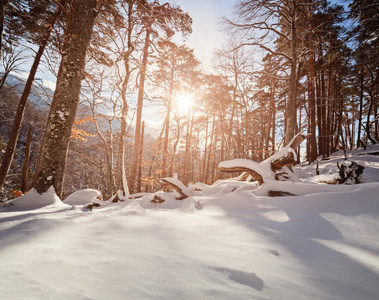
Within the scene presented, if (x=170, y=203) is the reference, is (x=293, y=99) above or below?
above

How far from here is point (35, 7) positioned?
7.27 metres

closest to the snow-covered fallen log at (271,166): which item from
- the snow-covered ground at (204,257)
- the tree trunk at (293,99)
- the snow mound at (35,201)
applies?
the snow-covered ground at (204,257)

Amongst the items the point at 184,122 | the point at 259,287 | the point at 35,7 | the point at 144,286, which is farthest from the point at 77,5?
the point at 184,122

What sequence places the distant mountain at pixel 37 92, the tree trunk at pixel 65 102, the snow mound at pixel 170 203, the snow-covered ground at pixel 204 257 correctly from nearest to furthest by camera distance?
the snow-covered ground at pixel 204 257, the snow mound at pixel 170 203, the tree trunk at pixel 65 102, the distant mountain at pixel 37 92

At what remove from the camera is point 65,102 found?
11.6 feet

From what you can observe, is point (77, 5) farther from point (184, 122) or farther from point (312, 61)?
point (312, 61)

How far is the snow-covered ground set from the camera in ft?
2.57

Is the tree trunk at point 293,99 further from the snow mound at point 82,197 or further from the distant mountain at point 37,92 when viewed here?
the distant mountain at point 37,92

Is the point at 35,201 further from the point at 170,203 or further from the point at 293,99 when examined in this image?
the point at 293,99

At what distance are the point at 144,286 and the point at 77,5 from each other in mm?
5354

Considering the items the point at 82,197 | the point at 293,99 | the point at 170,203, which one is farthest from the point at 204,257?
the point at 293,99

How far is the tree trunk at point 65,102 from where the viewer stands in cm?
337

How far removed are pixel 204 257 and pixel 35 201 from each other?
3.65 metres

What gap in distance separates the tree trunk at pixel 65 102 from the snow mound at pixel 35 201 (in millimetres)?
95
